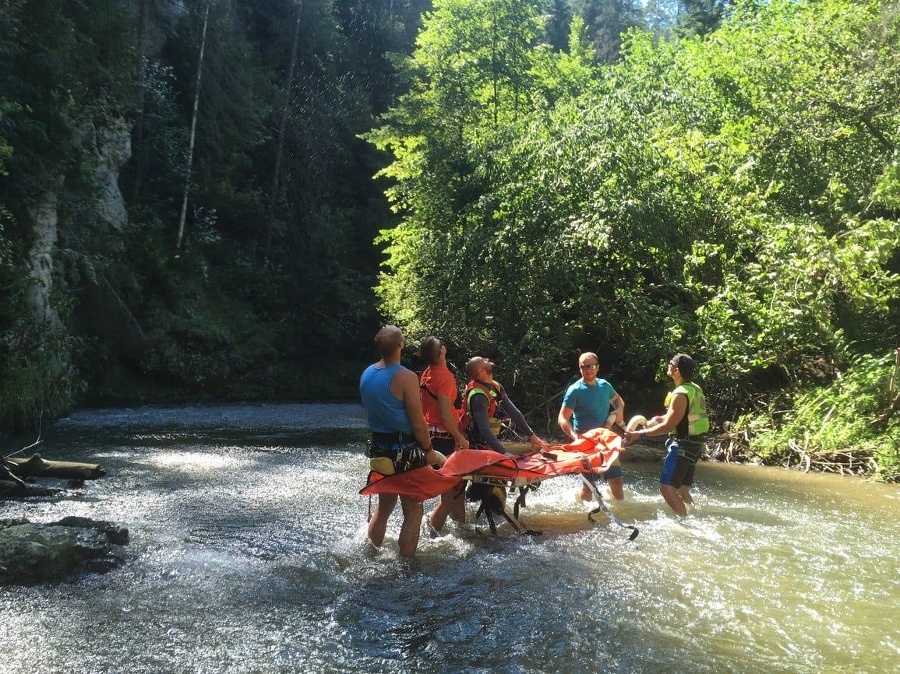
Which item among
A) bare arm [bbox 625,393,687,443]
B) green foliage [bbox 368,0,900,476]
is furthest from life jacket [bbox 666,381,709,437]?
green foliage [bbox 368,0,900,476]

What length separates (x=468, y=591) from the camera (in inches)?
217

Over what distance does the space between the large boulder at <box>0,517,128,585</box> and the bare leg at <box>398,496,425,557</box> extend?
226 centimetres

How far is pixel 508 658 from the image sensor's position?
4.30 meters

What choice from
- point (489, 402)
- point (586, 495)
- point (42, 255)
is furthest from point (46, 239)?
point (586, 495)

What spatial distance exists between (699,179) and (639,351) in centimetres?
386

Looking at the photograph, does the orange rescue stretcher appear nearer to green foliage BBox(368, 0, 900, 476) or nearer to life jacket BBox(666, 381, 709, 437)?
life jacket BBox(666, 381, 709, 437)

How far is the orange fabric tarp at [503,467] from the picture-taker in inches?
242

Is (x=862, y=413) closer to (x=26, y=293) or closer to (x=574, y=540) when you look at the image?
(x=574, y=540)

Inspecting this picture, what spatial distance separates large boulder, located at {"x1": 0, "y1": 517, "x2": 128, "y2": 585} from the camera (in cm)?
536

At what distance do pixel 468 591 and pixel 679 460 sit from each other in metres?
3.14

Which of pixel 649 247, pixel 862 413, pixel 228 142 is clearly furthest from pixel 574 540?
pixel 228 142

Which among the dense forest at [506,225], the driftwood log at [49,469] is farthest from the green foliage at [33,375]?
the driftwood log at [49,469]

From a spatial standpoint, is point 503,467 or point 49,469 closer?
point 503,467

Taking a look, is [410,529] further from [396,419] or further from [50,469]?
[50,469]
